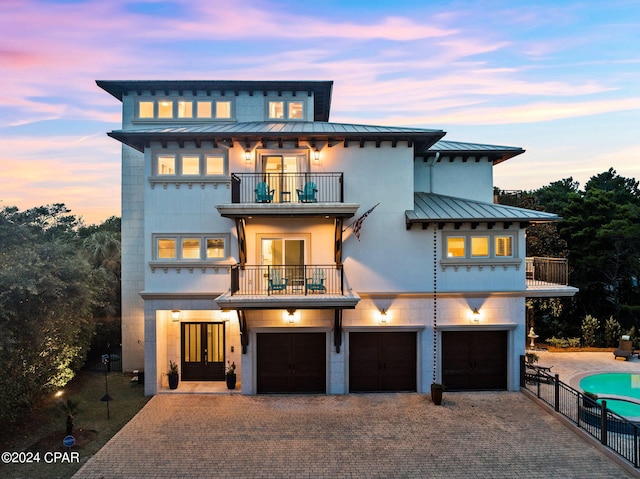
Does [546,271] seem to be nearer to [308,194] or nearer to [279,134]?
[308,194]

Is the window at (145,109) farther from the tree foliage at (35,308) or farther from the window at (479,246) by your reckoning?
the window at (479,246)

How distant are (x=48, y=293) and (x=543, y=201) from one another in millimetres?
50756

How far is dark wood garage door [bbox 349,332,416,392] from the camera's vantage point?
48.8 feet

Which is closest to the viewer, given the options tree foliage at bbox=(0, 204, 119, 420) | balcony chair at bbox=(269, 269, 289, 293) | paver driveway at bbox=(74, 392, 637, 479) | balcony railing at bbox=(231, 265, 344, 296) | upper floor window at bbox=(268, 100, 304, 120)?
paver driveway at bbox=(74, 392, 637, 479)

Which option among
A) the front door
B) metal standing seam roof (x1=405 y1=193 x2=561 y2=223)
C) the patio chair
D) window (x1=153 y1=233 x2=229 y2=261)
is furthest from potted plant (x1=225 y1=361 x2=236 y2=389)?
the patio chair

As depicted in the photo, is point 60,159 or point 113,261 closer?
point 113,261

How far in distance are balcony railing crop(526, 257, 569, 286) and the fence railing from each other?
398cm

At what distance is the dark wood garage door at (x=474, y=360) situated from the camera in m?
15.0

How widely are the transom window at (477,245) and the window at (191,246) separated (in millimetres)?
9305

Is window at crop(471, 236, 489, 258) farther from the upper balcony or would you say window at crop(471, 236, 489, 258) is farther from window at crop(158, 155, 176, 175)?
window at crop(158, 155, 176, 175)

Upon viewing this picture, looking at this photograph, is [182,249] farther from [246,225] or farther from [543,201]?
[543,201]

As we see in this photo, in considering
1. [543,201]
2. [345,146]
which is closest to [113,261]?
[345,146]

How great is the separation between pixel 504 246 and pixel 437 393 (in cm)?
657

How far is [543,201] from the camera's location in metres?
45.7
